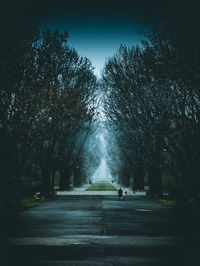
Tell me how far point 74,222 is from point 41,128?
30.3 ft

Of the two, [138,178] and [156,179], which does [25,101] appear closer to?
[156,179]

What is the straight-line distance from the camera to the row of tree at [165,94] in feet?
60.1

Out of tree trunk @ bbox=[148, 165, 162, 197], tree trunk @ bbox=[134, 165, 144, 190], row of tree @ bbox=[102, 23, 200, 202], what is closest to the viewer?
row of tree @ bbox=[102, 23, 200, 202]

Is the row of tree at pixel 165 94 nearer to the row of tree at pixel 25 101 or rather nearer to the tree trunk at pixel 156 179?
the tree trunk at pixel 156 179

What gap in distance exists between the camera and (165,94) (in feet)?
71.8

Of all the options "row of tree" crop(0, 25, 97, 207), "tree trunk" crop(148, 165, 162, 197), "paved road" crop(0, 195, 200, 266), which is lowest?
"paved road" crop(0, 195, 200, 266)

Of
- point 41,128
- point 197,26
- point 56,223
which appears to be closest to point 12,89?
point 41,128

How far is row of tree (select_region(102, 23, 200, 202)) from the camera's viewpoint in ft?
60.1

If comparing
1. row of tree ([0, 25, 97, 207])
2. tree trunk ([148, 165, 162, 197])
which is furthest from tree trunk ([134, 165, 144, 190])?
row of tree ([0, 25, 97, 207])

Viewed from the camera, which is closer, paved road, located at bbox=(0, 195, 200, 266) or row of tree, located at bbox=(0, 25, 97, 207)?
paved road, located at bbox=(0, 195, 200, 266)

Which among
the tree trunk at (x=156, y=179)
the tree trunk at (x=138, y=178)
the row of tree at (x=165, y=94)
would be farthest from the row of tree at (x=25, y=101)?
the tree trunk at (x=138, y=178)

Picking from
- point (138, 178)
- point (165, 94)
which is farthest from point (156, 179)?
point (138, 178)

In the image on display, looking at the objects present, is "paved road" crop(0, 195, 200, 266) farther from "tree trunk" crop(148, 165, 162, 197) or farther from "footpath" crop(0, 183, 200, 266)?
"tree trunk" crop(148, 165, 162, 197)

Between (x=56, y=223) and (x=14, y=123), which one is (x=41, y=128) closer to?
(x=14, y=123)
